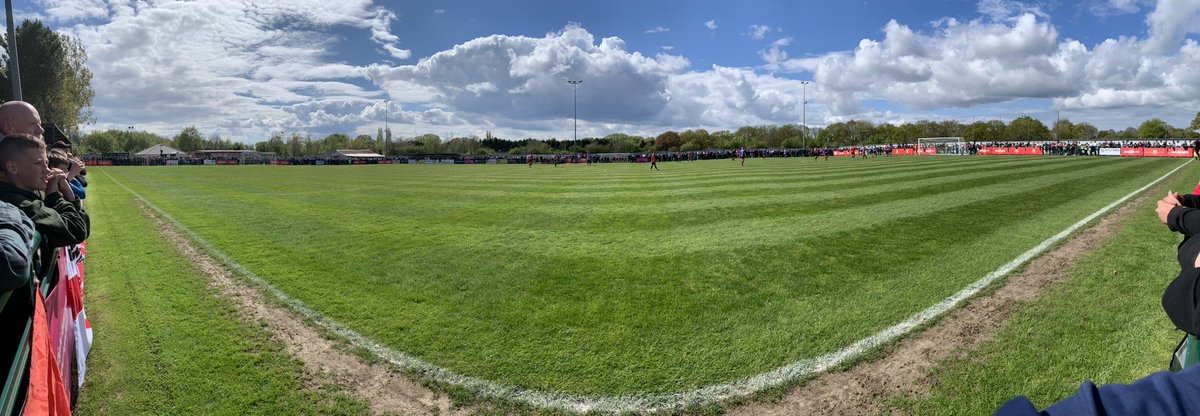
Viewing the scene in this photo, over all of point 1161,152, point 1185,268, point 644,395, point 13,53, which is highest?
point 13,53

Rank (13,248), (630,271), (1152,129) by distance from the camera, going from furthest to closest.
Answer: (1152,129) → (630,271) → (13,248)

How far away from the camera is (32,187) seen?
3.46 meters

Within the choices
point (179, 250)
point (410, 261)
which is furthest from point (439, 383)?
point (179, 250)

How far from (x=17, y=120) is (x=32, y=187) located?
1651 millimetres

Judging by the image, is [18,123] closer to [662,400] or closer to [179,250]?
[179,250]

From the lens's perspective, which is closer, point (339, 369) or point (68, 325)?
point (68, 325)

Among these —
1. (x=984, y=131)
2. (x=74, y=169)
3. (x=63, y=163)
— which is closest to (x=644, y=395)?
(x=63, y=163)

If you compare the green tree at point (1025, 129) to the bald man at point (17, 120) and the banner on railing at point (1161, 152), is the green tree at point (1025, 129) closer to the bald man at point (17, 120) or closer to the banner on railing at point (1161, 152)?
the banner on railing at point (1161, 152)

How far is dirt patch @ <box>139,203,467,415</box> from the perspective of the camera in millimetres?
3541

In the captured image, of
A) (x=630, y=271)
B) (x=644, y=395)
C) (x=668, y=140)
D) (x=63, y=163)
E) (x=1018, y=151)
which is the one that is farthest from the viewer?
(x=668, y=140)

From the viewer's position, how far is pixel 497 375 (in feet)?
12.7

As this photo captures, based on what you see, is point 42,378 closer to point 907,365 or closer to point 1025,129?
point 907,365

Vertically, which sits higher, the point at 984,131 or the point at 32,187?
the point at 984,131

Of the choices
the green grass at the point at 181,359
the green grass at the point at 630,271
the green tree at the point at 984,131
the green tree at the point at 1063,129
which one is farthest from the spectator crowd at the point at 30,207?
the green tree at the point at 1063,129
